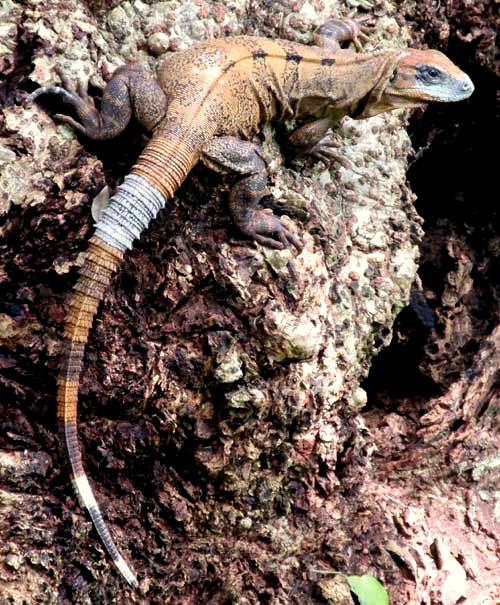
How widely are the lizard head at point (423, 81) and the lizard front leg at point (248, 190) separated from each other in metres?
1.17

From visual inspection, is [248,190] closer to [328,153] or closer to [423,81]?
[328,153]

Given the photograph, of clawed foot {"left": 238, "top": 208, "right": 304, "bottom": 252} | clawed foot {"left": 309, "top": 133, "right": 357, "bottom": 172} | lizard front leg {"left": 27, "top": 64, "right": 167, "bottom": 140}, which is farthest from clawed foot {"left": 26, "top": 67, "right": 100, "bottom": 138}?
clawed foot {"left": 309, "top": 133, "right": 357, "bottom": 172}

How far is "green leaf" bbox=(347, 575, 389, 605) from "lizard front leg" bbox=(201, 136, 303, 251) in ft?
5.68

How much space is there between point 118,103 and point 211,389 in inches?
60.3

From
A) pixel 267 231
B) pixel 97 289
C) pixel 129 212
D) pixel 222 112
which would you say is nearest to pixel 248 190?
pixel 267 231

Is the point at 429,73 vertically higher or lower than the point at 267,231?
higher

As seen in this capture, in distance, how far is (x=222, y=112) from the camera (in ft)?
12.6

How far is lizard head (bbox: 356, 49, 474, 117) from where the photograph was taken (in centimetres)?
444

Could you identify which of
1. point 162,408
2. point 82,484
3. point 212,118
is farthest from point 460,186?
point 82,484

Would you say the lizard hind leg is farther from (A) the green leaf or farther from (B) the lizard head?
(A) the green leaf

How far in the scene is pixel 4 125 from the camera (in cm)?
308

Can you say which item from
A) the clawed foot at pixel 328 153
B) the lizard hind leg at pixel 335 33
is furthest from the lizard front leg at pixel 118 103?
the lizard hind leg at pixel 335 33

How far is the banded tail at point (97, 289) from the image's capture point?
302 centimetres

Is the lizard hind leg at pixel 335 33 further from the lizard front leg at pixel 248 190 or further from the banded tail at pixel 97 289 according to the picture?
the banded tail at pixel 97 289
